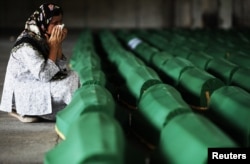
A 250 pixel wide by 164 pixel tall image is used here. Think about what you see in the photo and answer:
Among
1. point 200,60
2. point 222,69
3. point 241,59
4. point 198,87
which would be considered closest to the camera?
A: point 198,87

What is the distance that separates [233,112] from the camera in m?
3.88

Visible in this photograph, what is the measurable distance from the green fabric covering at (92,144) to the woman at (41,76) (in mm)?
1658

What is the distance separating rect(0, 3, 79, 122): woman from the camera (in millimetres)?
4617

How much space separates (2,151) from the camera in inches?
156

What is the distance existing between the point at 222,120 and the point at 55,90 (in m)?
1.65

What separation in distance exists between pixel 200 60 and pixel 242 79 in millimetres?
1756

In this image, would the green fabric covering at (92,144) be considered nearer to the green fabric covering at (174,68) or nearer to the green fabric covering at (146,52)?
the green fabric covering at (174,68)

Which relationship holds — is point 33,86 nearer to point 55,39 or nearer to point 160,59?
point 55,39

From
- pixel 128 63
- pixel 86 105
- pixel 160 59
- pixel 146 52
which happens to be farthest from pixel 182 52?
pixel 86 105

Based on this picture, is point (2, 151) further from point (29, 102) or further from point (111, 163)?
point (111, 163)

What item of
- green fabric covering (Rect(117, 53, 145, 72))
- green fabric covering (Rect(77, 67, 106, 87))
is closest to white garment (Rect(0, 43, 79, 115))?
green fabric covering (Rect(77, 67, 106, 87))

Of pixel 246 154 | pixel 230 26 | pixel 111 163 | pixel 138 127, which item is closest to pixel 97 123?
pixel 111 163

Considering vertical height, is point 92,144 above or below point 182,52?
above

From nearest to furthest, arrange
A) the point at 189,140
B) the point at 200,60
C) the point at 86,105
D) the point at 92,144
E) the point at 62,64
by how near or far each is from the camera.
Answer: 1. the point at 92,144
2. the point at 189,140
3. the point at 86,105
4. the point at 62,64
5. the point at 200,60
